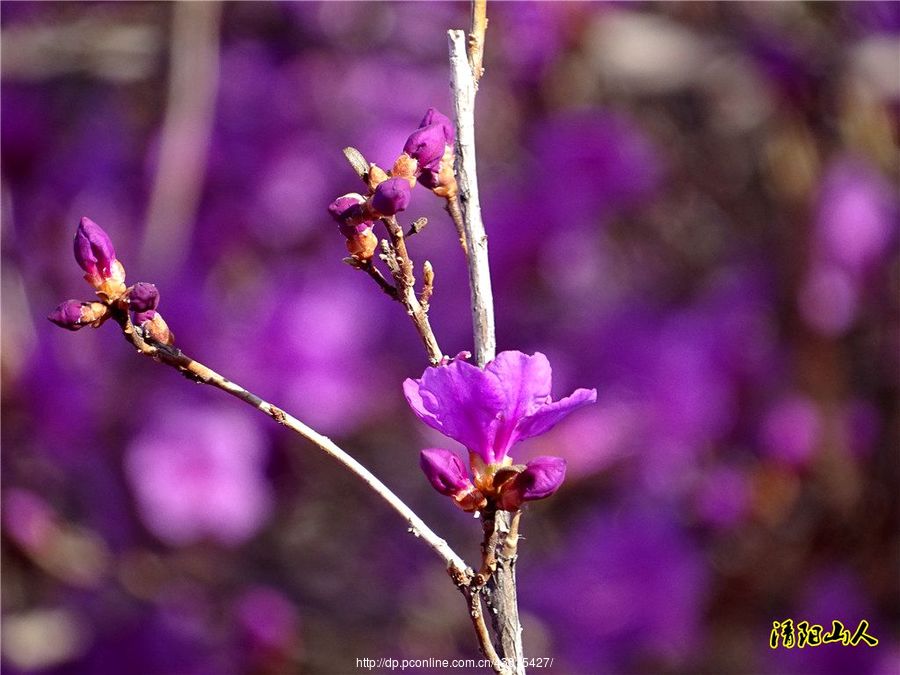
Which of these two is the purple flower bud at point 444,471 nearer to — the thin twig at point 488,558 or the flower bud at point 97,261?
the thin twig at point 488,558

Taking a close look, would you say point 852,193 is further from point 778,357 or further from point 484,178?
point 484,178

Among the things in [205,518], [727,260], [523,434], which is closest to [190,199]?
[205,518]

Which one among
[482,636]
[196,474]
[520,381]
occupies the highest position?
[196,474]

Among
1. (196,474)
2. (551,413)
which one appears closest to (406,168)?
(551,413)

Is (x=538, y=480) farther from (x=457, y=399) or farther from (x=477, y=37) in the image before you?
(x=477, y=37)

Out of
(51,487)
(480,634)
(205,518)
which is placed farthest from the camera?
(51,487)

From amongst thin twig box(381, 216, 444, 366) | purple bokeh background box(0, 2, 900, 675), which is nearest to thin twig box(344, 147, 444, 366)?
thin twig box(381, 216, 444, 366)
